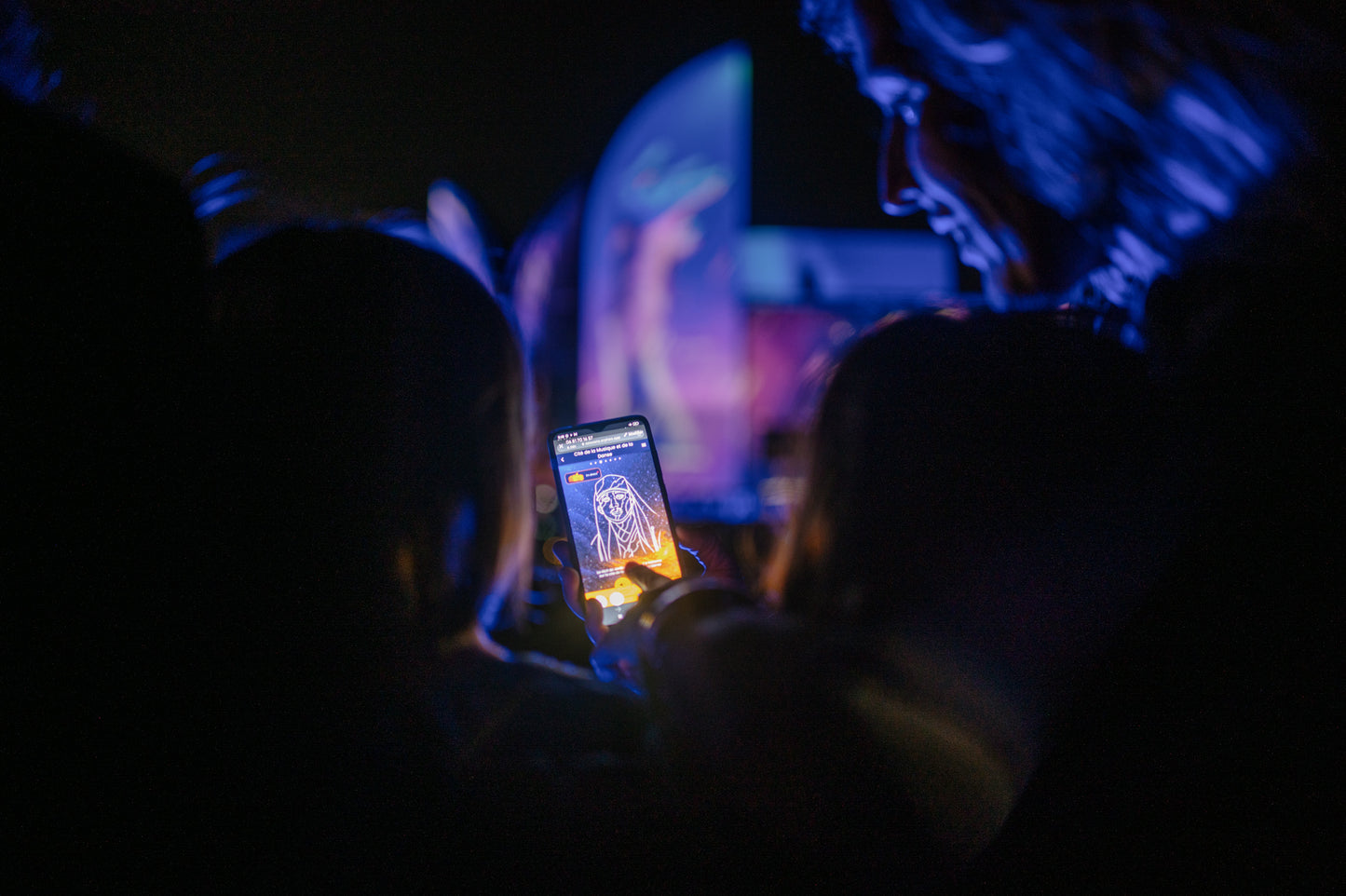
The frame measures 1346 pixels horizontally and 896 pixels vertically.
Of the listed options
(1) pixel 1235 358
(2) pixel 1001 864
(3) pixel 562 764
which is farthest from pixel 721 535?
(1) pixel 1235 358

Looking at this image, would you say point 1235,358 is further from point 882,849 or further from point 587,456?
point 587,456

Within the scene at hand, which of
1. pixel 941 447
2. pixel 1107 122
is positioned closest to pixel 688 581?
pixel 941 447

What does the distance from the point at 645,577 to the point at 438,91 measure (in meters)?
1.12

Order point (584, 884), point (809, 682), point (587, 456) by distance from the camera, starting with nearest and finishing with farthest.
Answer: point (809, 682)
point (584, 884)
point (587, 456)

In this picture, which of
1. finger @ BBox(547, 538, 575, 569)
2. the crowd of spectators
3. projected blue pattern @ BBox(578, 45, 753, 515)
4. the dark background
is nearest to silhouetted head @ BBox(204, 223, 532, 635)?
the crowd of spectators

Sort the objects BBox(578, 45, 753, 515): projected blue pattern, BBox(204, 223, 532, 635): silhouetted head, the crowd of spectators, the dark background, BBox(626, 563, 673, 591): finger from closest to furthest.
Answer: the crowd of spectators
BBox(204, 223, 532, 635): silhouetted head
BBox(626, 563, 673, 591): finger
the dark background
BBox(578, 45, 753, 515): projected blue pattern

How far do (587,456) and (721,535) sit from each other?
2.54 ft

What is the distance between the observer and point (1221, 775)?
45 centimetres

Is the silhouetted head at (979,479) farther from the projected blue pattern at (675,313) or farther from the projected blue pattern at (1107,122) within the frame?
the projected blue pattern at (675,313)

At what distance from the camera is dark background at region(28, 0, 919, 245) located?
1.03 metres

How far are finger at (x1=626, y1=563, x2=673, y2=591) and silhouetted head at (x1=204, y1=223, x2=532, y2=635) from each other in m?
0.18

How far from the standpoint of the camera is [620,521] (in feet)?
2.63


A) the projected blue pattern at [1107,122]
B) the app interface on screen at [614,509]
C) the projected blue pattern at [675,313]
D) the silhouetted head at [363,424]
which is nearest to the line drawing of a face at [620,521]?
the app interface on screen at [614,509]

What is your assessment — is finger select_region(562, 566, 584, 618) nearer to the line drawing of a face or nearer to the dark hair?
the line drawing of a face
